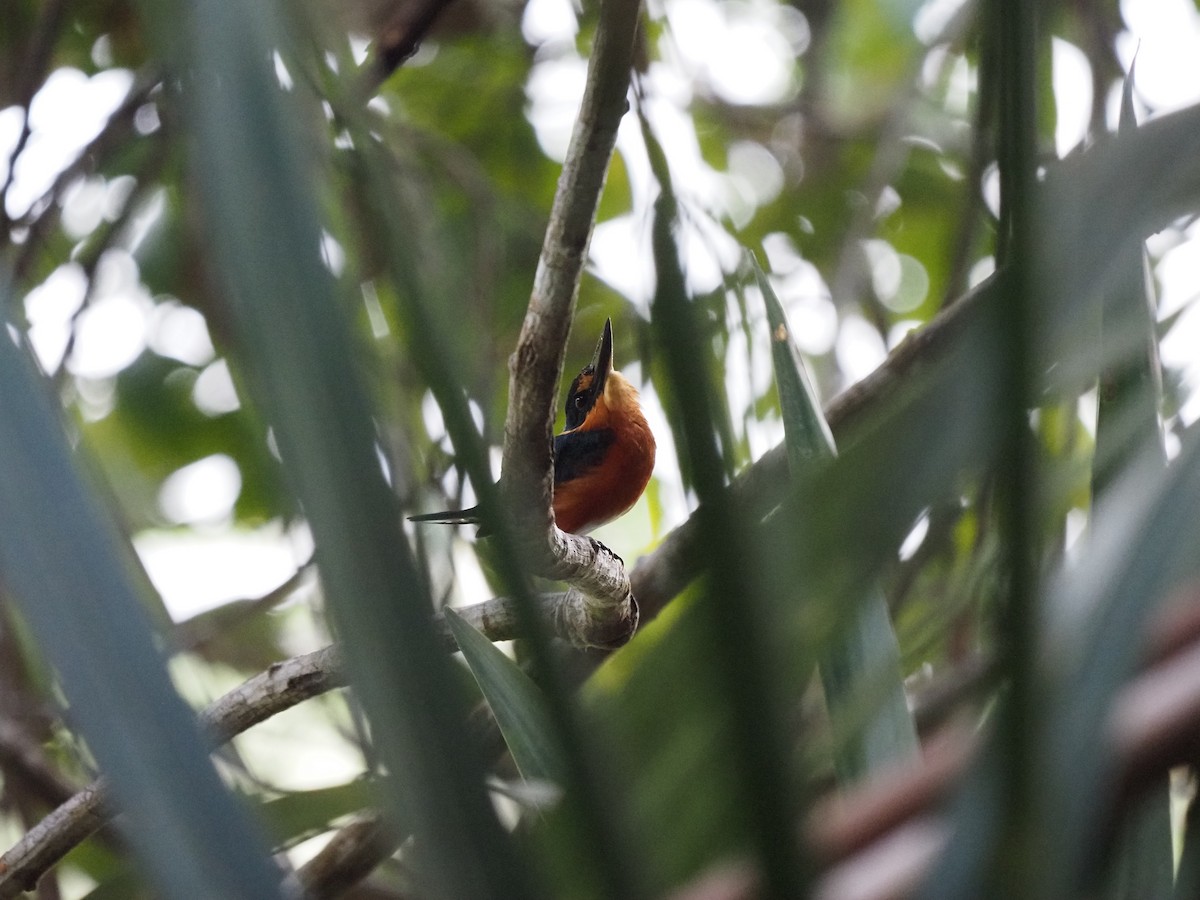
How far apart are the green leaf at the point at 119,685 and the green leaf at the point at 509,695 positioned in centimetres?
53

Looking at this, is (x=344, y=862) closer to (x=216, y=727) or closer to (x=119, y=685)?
(x=216, y=727)

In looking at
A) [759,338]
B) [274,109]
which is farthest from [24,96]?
[274,109]

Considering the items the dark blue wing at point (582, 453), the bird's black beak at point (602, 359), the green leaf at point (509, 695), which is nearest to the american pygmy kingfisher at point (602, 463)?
the dark blue wing at point (582, 453)

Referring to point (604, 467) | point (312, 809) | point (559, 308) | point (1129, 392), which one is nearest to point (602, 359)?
point (604, 467)

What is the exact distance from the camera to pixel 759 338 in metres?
1.38

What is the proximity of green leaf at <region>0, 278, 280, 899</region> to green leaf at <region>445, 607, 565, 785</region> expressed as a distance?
1.75 feet

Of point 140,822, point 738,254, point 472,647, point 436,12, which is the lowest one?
point 140,822

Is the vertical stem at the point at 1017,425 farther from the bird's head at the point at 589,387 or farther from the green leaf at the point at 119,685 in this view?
the bird's head at the point at 589,387

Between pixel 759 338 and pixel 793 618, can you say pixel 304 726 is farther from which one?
pixel 793 618

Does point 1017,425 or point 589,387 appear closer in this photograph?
point 1017,425

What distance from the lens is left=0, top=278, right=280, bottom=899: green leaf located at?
0.27m

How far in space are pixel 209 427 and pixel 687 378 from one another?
2.79m

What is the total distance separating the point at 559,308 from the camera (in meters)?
1.31

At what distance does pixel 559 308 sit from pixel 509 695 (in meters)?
0.59
